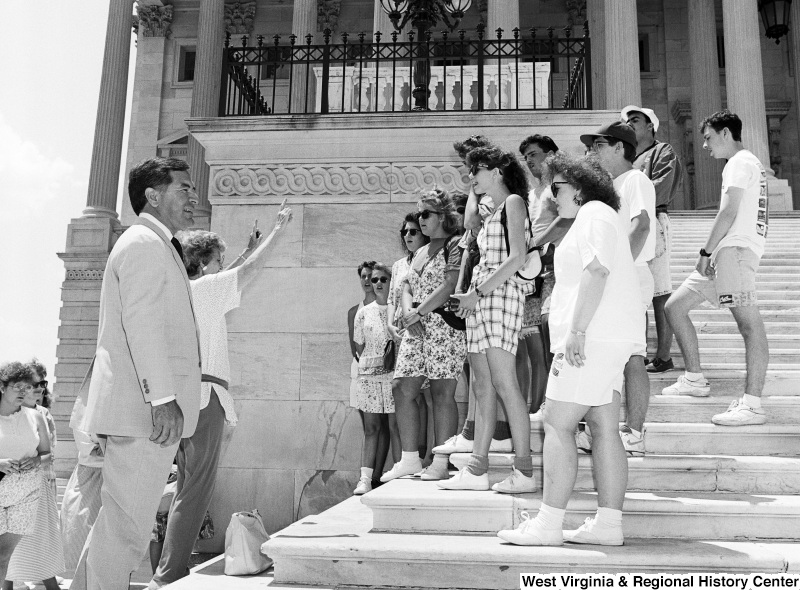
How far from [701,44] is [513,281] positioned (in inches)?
925

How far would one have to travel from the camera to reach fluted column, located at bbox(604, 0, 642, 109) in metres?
21.1

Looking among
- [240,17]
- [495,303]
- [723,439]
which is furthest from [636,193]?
[240,17]

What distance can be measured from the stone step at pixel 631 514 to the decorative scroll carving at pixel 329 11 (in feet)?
94.7

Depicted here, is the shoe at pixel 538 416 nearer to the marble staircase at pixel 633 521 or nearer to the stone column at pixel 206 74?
the marble staircase at pixel 633 521

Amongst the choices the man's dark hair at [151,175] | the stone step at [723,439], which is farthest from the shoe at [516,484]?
the man's dark hair at [151,175]

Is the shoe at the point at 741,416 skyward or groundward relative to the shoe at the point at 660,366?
groundward

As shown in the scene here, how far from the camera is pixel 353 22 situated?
3155 cm

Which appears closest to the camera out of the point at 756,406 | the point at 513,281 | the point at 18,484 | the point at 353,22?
the point at 513,281

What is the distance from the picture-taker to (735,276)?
6.02 meters

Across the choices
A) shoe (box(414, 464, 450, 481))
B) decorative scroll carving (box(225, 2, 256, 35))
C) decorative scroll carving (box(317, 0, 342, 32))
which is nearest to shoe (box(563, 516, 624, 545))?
shoe (box(414, 464, 450, 481))

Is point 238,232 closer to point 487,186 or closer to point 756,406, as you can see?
point 487,186

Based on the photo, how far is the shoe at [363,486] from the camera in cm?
750

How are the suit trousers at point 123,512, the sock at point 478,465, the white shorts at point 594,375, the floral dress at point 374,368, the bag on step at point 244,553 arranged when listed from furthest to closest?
the floral dress at point 374,368 < the sock at point 478,465 < the bag on step at point 244,553 < the white shorts at point 594,375 < the suit trousers at point 123,512

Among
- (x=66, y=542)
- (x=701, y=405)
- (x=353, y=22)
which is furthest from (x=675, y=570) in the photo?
(x=353, y=22)
